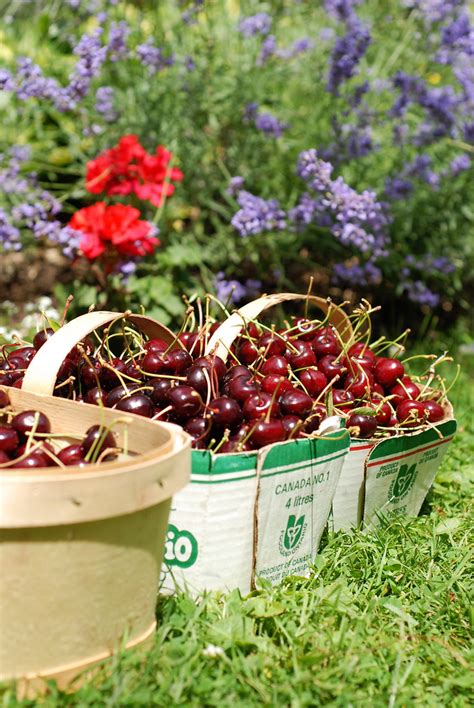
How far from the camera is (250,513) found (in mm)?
1566

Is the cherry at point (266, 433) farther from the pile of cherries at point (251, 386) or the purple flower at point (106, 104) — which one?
the purple flower at point (106, 104)

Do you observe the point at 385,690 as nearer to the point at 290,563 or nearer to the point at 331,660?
the point at 331,660

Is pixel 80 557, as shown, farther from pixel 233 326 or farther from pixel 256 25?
pixel 256 25

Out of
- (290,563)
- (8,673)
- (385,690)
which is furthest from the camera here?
(290,563)

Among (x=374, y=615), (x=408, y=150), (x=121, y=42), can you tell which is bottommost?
(x=374, y=615)

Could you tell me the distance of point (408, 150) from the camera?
A: 3.87 metres

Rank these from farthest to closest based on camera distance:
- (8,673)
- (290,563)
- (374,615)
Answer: (290,563) < (374,615) < (8,673)

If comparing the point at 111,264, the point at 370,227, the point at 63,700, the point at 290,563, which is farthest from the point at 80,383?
the point at 370,227

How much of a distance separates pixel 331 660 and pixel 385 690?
0.10m

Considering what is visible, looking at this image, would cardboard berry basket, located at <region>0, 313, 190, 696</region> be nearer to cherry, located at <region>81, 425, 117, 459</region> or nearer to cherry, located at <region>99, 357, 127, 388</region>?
cherry, located at <region>81, 425, 117, 459</region>

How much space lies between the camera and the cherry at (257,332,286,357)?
1898 mm

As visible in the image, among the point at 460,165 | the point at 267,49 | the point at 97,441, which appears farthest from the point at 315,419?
the point at 267,49

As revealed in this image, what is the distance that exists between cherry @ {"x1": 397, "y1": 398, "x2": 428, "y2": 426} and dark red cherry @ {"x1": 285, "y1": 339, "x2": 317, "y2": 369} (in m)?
0.25

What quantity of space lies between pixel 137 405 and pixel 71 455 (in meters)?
0.24
